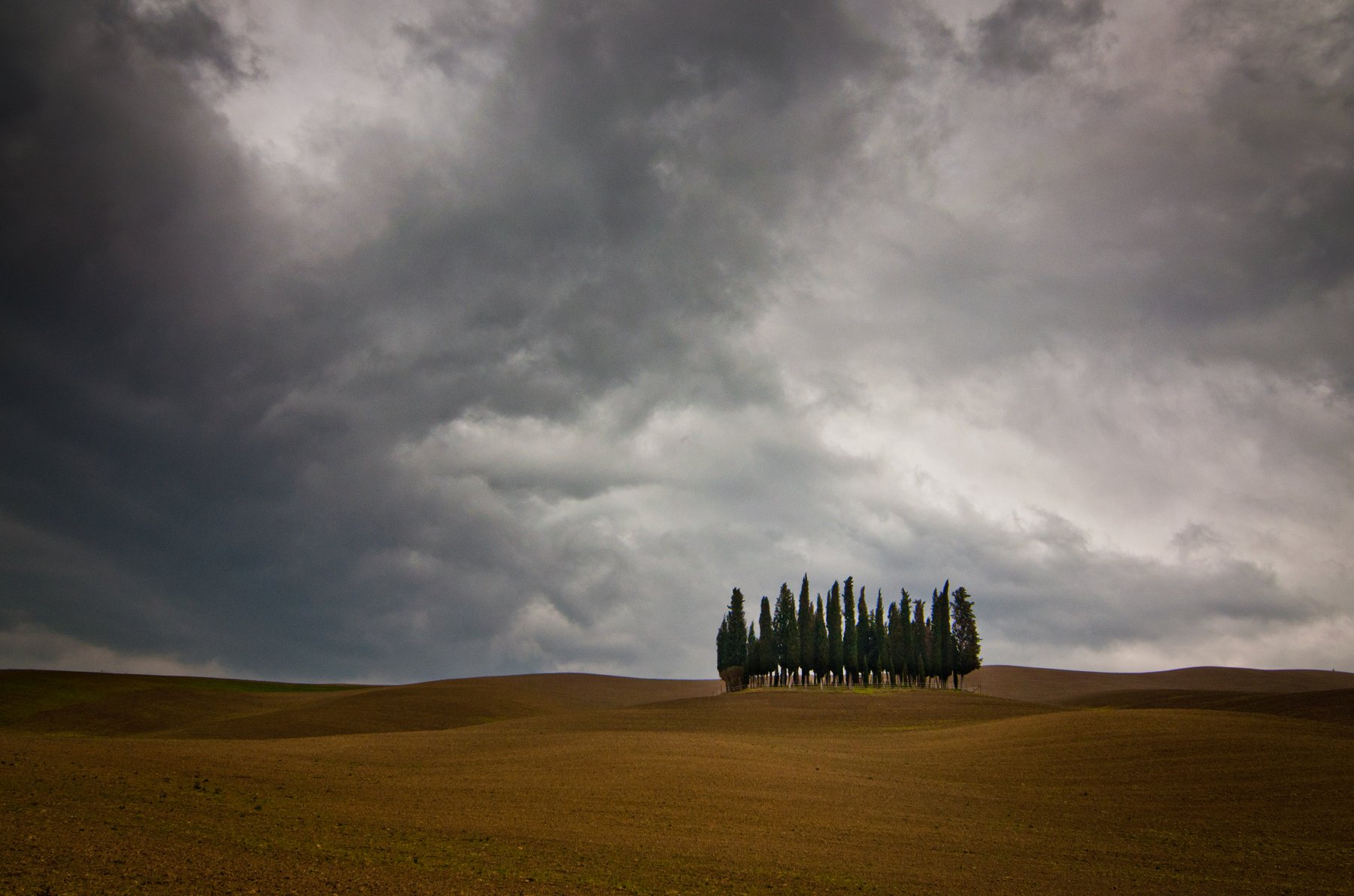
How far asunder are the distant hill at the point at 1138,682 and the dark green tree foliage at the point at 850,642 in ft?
50.1

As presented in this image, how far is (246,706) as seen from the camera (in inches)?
3226

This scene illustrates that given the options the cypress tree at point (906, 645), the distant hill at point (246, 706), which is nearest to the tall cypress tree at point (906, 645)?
the cypress tree at point (906, 645)

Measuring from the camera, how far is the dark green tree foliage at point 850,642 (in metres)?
94.6

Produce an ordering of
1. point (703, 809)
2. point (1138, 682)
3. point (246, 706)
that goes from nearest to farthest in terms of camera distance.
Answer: point (703, 809) < point (246, 706) < point (1138, 682)

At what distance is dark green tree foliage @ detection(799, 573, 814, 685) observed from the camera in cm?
9538

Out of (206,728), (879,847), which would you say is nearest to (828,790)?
(879,847)

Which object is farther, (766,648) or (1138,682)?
(1138,682)

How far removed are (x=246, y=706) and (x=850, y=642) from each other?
6084 centimetres

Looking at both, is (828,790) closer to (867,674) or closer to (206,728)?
(206,728)

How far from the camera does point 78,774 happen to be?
87.7 feet

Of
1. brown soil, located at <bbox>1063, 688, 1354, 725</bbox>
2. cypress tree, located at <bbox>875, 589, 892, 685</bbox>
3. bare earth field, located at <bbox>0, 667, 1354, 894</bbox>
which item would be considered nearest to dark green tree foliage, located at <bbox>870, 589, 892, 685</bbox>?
cypress tree, located at <bbox>875, 589, 892, 685</bbox>

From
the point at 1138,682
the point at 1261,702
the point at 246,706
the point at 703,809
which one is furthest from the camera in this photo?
the point at 1138,682

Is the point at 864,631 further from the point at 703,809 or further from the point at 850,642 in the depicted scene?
the point at 703,809

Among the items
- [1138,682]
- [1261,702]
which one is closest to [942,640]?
[1261,702]
